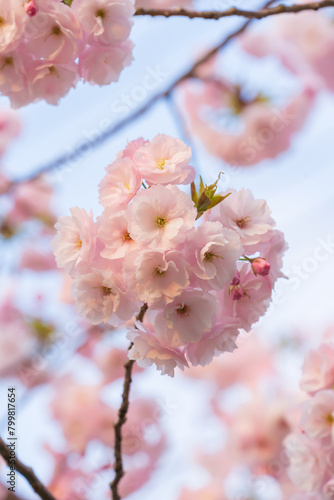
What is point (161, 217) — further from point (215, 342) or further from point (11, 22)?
point (11, 22)

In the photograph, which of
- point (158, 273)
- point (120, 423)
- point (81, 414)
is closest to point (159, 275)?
point (158, 273)

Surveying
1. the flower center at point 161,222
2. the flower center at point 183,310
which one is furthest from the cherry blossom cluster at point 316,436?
the flower center at point 161,222

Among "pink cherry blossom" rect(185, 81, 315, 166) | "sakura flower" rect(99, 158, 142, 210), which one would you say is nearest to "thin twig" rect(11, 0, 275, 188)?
"sakura flower" rect(99, 158, 142, 210)

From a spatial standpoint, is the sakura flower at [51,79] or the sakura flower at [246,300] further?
the sakura flower at [51,79]

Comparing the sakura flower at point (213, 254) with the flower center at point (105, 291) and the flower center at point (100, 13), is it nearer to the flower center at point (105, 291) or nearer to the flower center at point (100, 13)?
the flower center at point (105, 291)

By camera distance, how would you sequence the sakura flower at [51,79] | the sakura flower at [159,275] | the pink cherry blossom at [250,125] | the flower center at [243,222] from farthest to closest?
the pink cherry blossom at [250,125], the sakura flower at [51,79], the flower center at [243,222], the sakura flower at [159,275]

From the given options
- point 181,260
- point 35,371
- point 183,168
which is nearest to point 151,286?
point 181,260

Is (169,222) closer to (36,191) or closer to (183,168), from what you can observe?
(183,168)
